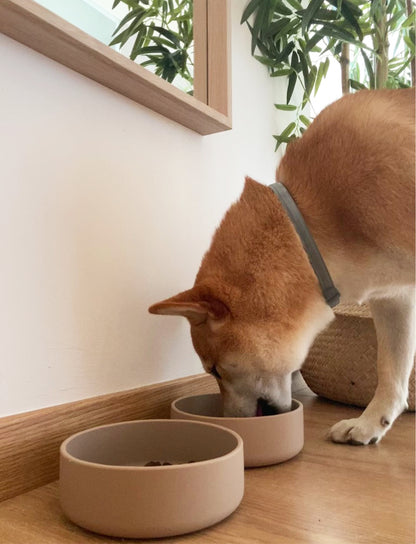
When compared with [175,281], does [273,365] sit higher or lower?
lower

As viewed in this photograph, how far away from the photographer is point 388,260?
1.07 meters

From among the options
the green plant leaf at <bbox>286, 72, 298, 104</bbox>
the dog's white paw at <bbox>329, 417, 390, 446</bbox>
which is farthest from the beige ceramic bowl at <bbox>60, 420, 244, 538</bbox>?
the green plant leaf at <bbox>286, 72, 298, 104</bbox>

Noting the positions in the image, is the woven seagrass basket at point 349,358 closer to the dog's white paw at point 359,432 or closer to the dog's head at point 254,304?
the dog's white paw at point 359,432

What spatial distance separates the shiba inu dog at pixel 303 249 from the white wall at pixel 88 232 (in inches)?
8.1

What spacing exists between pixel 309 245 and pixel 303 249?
15 millimetres

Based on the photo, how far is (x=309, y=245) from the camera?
3.49 ft

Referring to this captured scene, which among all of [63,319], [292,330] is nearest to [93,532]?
[63,319]

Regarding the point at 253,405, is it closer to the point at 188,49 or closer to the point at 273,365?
the point at 273,365

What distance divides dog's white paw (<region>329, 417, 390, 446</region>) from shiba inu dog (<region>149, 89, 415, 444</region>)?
20 centimetres

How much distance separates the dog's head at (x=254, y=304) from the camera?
1041mm

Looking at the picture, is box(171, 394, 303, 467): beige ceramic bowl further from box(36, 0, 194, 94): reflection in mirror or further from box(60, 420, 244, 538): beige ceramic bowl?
box(36, 0, 194, 94): reflection in mirror

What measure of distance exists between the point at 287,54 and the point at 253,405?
135 cm

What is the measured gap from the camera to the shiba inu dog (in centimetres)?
101

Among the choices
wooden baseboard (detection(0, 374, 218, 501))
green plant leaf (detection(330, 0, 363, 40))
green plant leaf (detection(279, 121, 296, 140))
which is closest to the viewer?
wooden baseboard (detection(0, 374, 218, 501))
